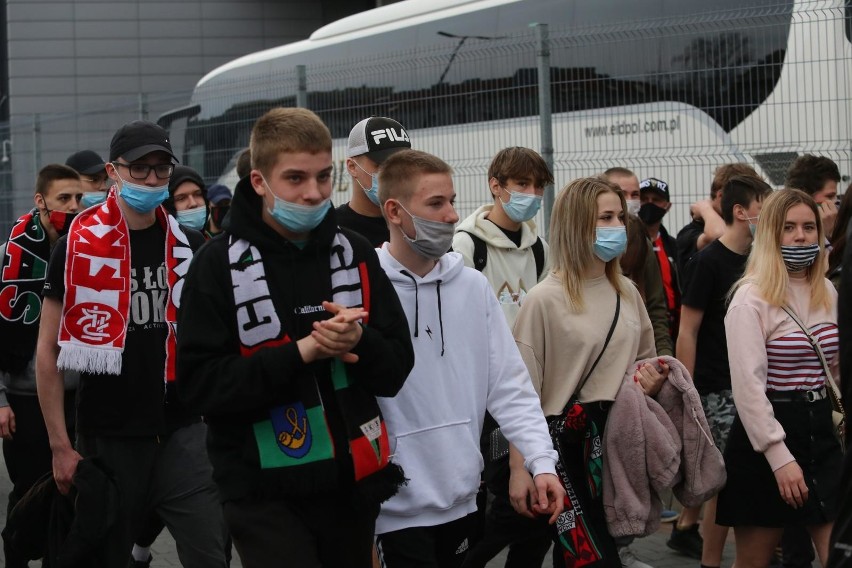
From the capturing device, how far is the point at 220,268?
3645 mm

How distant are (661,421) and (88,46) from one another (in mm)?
32048

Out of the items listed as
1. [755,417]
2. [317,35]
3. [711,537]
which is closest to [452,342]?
[755,417]

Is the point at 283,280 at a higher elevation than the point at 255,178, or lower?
lower

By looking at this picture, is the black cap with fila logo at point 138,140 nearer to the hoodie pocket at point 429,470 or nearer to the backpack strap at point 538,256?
the hoodie pocket at point 429,470

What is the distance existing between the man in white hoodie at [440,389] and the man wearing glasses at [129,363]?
1.06 m

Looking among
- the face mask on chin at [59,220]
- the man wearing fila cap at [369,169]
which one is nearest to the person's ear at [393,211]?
the man wearing fila cap at [369,169]

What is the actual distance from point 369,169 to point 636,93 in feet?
16.0

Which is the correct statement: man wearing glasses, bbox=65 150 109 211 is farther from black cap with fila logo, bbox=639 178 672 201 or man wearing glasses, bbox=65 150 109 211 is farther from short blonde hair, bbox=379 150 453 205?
black cap with fila logo, bbox=639 178 672 201

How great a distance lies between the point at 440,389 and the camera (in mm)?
4230

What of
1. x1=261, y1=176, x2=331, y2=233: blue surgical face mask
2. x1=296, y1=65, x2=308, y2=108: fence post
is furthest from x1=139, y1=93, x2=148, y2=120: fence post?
x1=261, y1=176, x2=331, y2=233: blue surgical face mask

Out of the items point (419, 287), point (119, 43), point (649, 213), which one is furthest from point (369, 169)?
point (119, 43)

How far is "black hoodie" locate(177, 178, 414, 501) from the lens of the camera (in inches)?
137

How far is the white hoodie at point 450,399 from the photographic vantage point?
13.7ft

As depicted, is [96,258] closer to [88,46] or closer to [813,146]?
[813,146]
